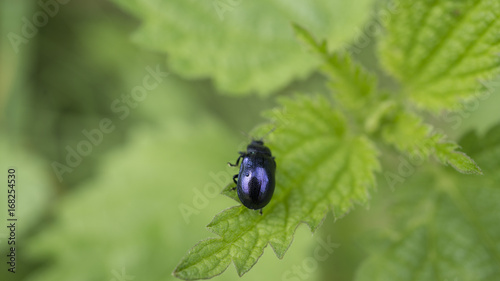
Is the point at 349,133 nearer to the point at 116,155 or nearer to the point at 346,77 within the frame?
the point at 346,77

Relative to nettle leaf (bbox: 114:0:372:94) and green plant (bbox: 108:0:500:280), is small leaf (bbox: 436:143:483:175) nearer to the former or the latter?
green plant (bbox: 108:0:500:280)

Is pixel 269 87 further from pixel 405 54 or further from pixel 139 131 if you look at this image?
pixel 139 131

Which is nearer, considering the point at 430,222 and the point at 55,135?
the point at 430,222

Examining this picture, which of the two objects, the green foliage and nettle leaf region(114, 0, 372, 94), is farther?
nettle leaf region(114, 0, 372, 94)

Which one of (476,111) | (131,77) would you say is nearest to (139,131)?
(131,77)

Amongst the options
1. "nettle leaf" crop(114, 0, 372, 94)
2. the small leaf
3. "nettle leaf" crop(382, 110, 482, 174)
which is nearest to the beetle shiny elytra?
"nettle leaf" crop(382, 110, 482, 174)

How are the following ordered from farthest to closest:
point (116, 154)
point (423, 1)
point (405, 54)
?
point (116, 154) < point (405, 54) < point (423, 1)

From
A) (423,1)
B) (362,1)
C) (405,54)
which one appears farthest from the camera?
(362,1)

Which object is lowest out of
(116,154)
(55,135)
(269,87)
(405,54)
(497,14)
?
(497,14)

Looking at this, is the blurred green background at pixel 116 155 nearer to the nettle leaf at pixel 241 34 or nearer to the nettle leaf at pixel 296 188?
the nettle leaf at pixel 241 34
